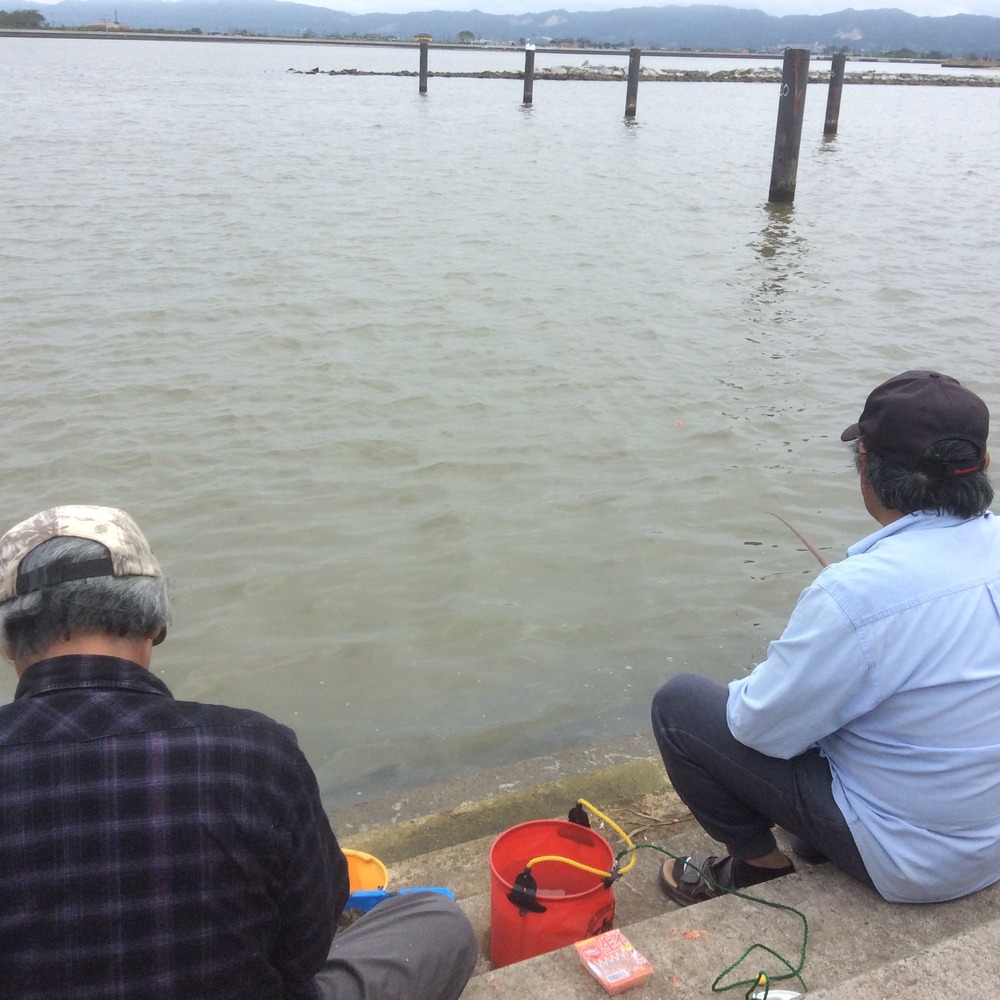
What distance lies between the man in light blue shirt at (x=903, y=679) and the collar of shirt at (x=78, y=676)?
130cm

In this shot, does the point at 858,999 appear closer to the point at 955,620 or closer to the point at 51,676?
the point at 955,620

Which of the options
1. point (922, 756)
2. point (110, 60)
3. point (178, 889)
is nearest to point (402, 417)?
point (922, 756)

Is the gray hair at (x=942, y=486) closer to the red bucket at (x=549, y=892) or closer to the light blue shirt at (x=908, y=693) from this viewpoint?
the light blue shirt at (x=908, y=693)

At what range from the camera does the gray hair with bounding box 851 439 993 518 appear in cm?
214

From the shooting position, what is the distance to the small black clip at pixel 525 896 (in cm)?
241

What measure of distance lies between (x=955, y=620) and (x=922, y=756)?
0.30 m

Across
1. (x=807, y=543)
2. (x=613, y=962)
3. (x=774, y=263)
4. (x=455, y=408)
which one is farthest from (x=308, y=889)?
(x=774, y=263)

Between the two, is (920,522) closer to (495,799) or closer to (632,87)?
(495,799)

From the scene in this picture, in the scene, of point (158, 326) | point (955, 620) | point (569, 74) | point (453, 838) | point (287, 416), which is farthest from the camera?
point (569, 74)

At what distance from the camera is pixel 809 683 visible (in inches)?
84.0

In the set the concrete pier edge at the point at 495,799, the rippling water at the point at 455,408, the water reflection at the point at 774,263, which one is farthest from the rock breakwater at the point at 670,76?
Result: the concrete pier edge at the point at 495,799

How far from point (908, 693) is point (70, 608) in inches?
63.5

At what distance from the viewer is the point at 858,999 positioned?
195cm

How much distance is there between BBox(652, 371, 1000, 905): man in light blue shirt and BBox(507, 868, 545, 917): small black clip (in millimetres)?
601
